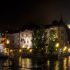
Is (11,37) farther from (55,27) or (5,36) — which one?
(55,27)

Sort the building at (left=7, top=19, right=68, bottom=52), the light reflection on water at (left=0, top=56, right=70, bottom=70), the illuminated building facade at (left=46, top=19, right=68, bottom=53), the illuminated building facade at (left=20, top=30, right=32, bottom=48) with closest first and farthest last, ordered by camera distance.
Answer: the light reflection on water at (left=0, top=56, right=70, bottom=70) < the illuminated building facade at (left=46, top=19, right=68, bottom=53) < the building at (left=7, top=19, right=68, bottom=52) < the illuminated building facade at (left=20, top=30, right=32, bottom=48)

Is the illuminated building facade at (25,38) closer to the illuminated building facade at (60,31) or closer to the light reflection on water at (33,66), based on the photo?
the illuminated building facade at (60,31)

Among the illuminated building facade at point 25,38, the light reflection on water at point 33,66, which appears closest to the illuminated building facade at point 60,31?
the illuminated building facade at point 25,38

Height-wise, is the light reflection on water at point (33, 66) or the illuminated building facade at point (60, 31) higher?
the illuminated building facade at point (60, 31)

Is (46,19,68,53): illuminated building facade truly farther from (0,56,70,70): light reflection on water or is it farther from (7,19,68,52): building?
(0,56,70,70): light reflection on water

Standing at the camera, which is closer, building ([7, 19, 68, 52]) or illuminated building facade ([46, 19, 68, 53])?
illuminated building facade ([46, 19, 68, 53])

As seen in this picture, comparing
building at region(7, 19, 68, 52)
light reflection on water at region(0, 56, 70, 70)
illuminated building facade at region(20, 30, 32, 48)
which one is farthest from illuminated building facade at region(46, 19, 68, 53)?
light reflection on water at region(0, 56, 70, 70)

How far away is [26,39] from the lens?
12562cm

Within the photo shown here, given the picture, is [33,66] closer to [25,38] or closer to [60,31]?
[60,31]

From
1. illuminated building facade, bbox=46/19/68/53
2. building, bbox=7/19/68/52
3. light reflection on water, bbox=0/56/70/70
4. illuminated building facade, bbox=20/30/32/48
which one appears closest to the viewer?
light reflection on water, bbox=0/56/70/70

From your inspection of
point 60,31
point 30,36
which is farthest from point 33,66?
point 30,36

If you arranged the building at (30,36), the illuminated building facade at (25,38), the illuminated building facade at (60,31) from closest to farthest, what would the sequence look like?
the illuminated building facade at (60,31) → the building at (30,36) → the illuminated building facade at (25,38)

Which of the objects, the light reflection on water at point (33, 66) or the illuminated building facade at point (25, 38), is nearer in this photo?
the light reflection on water at point (33, 66)

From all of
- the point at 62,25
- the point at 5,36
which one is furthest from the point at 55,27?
the point at 5,36
